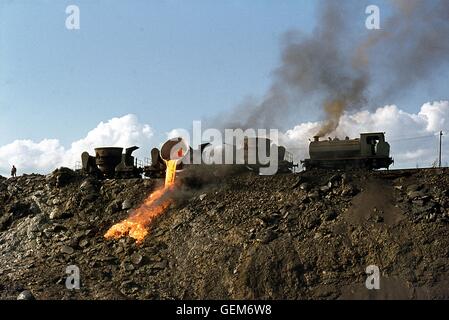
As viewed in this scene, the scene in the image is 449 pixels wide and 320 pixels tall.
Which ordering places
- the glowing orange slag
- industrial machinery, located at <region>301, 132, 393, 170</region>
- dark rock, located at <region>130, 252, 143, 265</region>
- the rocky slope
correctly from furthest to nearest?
industrial machinery, located at <region>301, 132, 393, 170</region> → the glowing orange slag → dark rock, located at <region>130, 252, 143, 265</region> → the rocky slope

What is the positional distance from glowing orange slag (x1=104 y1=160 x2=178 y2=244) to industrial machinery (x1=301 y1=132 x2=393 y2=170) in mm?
9408

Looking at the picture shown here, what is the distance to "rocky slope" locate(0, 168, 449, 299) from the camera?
21.8 m

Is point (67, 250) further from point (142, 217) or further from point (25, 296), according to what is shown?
point (25, 296)

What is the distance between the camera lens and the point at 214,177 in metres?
30.5

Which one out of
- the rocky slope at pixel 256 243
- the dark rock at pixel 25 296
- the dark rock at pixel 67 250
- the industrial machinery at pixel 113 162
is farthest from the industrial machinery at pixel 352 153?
the dark rock at pixel 25 296

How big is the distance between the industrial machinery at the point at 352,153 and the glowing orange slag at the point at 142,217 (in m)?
9.41

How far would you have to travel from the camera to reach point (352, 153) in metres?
31.8

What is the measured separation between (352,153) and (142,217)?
13463 mm

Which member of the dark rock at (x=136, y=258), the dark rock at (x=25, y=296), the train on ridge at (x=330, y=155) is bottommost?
the dark rock at (x=25, y=296)

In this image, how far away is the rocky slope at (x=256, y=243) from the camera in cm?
2181

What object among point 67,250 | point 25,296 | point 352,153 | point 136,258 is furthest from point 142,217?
point 352,153

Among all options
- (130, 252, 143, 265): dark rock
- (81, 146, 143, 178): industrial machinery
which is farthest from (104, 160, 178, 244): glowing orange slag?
(81, 146, 143, 178): industrial machinery

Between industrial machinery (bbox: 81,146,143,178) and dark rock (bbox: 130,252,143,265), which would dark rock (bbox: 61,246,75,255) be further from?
industrial machinery (bbox: 81,146,143,178)

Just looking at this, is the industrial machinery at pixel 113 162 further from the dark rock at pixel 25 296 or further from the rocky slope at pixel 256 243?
the dark rock at pixel 25 296
